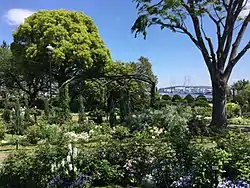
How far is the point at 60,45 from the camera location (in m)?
31.1

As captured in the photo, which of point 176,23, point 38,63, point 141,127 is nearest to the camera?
point 141,127

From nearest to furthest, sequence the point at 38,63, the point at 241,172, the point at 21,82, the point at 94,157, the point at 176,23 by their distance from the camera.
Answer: the point at 241,172 < the point at 94,157 < the point at 176,23 < the point at 38,63 < the point at 21,82

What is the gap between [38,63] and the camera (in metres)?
31.4

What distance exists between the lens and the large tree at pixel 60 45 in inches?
1228

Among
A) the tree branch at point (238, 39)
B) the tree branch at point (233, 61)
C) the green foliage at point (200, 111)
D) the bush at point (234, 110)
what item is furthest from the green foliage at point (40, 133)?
the bush at point (234, 110)

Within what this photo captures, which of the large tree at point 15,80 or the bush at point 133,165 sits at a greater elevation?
the large tree at point 15,80

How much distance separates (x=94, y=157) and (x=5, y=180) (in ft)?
4.91

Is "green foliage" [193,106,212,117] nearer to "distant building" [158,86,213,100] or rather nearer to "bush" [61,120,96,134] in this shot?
"bush" [61,120,96,134]

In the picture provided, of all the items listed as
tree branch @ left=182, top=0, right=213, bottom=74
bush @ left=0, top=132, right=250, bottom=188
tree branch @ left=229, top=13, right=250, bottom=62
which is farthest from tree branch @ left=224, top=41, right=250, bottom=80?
bush @ left=0, top=132, right=250, bottom=188

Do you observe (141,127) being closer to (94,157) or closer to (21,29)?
(94,157)

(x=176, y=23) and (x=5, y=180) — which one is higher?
(x=176, y=23)

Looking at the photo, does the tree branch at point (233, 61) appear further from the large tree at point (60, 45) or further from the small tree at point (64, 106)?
the large tree at point (60, 45)

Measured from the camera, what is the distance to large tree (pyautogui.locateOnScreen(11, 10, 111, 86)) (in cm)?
3119

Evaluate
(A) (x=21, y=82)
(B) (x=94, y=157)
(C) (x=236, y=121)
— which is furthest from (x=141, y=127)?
(A) (x=21, y=82)
